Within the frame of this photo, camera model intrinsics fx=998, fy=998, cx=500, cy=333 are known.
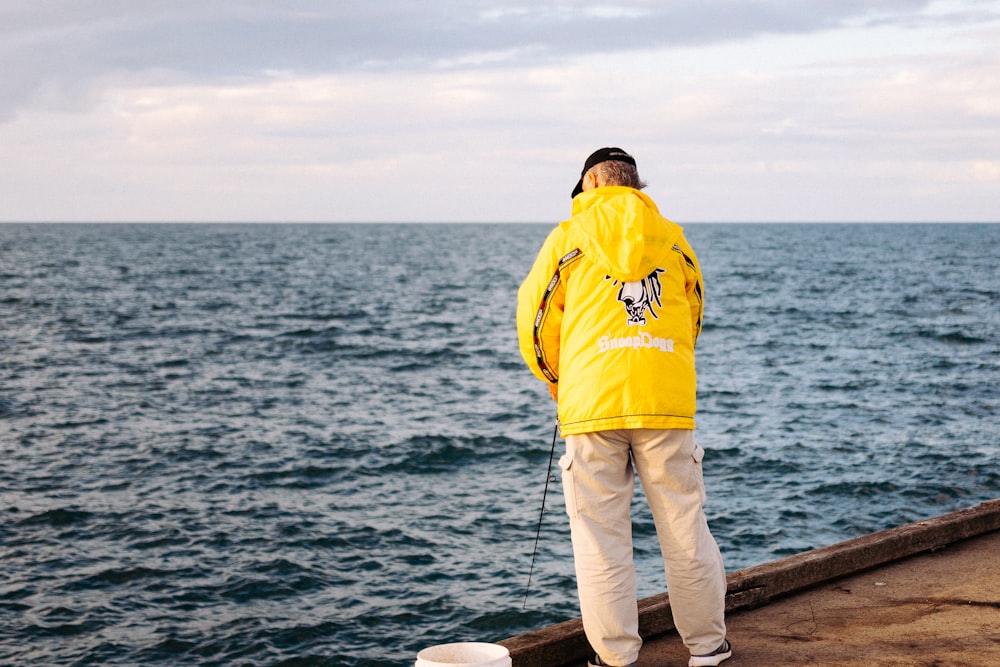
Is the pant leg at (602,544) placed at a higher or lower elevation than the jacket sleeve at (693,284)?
lower

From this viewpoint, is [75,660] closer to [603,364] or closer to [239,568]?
[239,568]

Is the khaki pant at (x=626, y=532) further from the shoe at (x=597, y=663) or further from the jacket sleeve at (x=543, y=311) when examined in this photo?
the jacket sleeve at (x=543, y=311)

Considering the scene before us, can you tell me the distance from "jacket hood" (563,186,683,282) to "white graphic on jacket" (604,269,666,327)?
1.9 inches

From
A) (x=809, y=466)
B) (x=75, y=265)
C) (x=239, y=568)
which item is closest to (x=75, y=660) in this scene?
(x=239, y=568)

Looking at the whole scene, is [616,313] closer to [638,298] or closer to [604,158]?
[638,298]

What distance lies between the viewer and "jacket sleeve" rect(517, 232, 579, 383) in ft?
12.5

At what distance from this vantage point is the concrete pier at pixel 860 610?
4.02 m

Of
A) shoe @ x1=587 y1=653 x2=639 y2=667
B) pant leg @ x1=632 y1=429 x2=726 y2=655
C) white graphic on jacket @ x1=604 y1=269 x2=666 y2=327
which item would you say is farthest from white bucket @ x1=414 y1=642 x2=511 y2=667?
white graphic on jacket @ x1=604 y1=269 x2=666 y2=327

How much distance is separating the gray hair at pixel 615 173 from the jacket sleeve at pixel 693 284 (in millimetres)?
306

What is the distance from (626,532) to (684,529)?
0.72 feet

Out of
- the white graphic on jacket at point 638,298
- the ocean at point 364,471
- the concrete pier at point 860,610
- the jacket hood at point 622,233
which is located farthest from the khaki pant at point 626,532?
the ocean at point 364,471

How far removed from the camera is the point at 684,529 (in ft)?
12.5

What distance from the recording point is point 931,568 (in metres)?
5.10

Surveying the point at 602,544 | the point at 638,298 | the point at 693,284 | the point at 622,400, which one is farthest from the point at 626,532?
the point at 693,284
